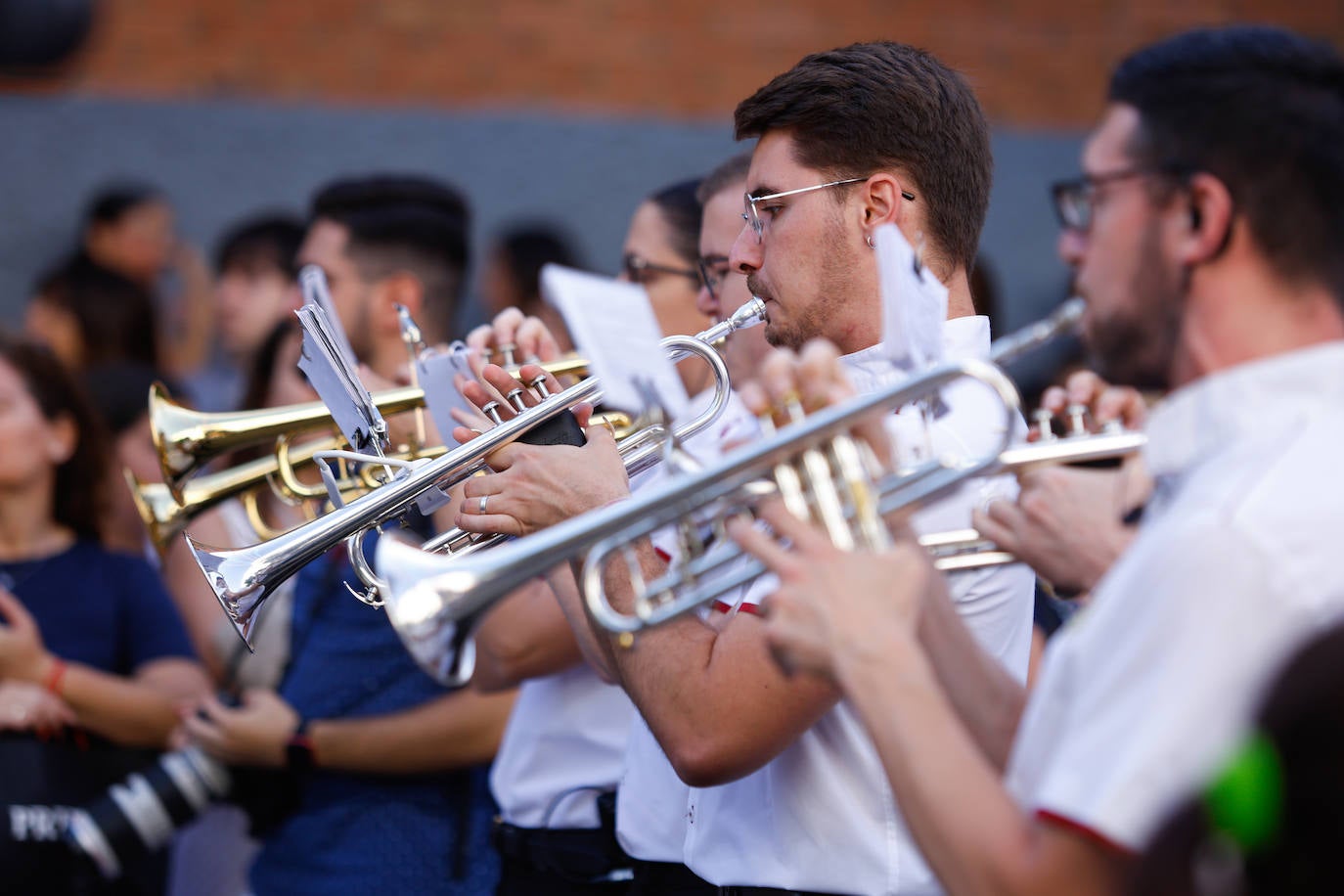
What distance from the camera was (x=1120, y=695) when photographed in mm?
1406

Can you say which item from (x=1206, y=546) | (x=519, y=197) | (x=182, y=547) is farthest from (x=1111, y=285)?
(x=519, y=197)

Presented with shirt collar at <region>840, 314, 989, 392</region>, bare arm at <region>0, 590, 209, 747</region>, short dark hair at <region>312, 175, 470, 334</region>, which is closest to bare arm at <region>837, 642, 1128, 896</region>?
shirt collar at <region>840, 314, 989, 392</region>

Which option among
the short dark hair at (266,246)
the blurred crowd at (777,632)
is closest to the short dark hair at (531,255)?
the short dark hair at (266,246)

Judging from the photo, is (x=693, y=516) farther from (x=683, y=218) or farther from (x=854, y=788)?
(x=683, y=218)

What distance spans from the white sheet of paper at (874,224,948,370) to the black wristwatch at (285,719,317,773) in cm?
209

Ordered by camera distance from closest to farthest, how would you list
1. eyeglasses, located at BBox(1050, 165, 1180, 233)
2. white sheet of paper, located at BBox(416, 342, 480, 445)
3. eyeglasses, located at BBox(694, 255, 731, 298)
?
eyeglasses, located at BBox(1050, 165, 1180, 233)
white sheet of paper, located at BBox(416, 342, 480, 445)
eyeglasses, located at BBox(694, 255, 731, 298)

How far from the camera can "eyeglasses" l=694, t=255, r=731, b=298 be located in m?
3.09

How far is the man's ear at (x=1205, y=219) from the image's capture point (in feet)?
5.20

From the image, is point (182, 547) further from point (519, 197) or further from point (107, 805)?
point (519, 197)

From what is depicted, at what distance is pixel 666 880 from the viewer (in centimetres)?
267

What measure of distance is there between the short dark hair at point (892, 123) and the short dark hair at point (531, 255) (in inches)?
136

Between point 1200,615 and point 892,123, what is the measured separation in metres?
1.22

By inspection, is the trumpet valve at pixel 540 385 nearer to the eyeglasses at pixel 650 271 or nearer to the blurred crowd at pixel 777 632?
the blurred crowd at pixel 777 632

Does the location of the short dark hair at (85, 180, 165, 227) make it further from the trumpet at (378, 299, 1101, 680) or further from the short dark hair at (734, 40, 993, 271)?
the trumpet at (378, 299, 1101, 680)
